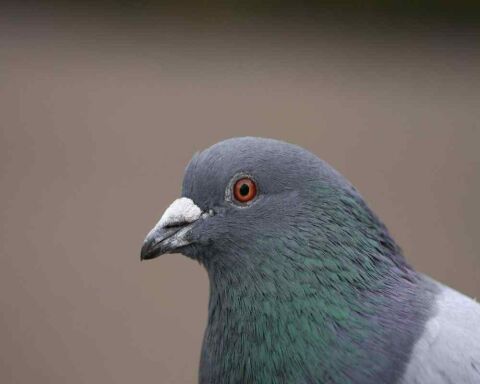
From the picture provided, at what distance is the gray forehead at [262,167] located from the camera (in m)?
2.12

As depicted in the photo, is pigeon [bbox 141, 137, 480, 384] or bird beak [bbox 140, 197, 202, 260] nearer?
pigeon [bbox 141, 137, 480, 384]

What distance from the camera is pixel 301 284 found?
204 centimetres

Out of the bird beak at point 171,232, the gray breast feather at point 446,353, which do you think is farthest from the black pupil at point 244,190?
the gray breast feather at point 446,353

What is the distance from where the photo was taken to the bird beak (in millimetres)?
2135

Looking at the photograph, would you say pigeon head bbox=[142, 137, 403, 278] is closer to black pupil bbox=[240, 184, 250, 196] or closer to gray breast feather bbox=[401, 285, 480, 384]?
black pupil bbox=[240, 184, 250, 196]

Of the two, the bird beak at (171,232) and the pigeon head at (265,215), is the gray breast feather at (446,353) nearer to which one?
the pigeon head at (265,215)

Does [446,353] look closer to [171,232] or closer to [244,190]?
[244,190]

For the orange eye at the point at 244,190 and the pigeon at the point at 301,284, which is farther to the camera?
the orange eye at the point at 244,190

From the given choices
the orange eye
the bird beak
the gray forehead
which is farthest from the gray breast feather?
the bird beak

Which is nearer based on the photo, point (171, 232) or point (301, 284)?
point (301, 284)

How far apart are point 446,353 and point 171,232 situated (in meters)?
0.82

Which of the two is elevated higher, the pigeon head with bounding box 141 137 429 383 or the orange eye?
the orange eye

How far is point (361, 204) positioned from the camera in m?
2.13

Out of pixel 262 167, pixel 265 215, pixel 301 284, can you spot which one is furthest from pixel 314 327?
pixel 262 167
